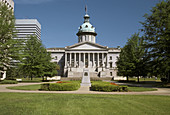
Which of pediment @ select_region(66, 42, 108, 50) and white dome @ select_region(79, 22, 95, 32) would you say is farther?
white dome @ select_region(79, 22, 95, 32)

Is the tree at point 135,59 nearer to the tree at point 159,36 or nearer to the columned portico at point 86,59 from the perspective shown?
the tree at point 159,36

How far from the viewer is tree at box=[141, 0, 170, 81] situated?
2750cm

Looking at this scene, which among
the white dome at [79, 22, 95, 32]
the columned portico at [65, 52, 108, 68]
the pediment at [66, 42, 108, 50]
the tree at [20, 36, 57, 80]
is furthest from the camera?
the white dome at [79, 22, 95, 32]

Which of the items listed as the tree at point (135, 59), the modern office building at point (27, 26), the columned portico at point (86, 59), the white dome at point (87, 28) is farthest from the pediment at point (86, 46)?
the modern office building at point (27, 26)

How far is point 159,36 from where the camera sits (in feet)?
93.5

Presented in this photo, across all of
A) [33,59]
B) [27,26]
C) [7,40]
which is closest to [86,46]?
[33,59]

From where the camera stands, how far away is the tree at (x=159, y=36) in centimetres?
2750

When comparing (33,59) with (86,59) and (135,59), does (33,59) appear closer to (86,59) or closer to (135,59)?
(135,59)

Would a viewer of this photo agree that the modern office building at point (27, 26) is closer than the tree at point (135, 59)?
No

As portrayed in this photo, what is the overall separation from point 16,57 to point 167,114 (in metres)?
33.4

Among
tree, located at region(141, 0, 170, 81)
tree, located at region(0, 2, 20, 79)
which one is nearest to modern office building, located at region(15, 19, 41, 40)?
tree, located at region(0, 2, 20, 79)

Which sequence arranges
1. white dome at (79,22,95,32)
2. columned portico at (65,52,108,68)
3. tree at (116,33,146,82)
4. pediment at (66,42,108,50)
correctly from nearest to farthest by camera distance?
1. tree at (116,33,146,82)
2. columned portico at (65,52,108,68)
3. pediment at (66,42,108,50)
4. white dome at (79,22,95,32)

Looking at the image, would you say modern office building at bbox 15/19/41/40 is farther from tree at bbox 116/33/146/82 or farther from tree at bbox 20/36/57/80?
tree at bbox 116/33/146/82

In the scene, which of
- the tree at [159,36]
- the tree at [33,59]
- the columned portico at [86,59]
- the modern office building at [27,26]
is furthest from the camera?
the modern office building at [27,26]
